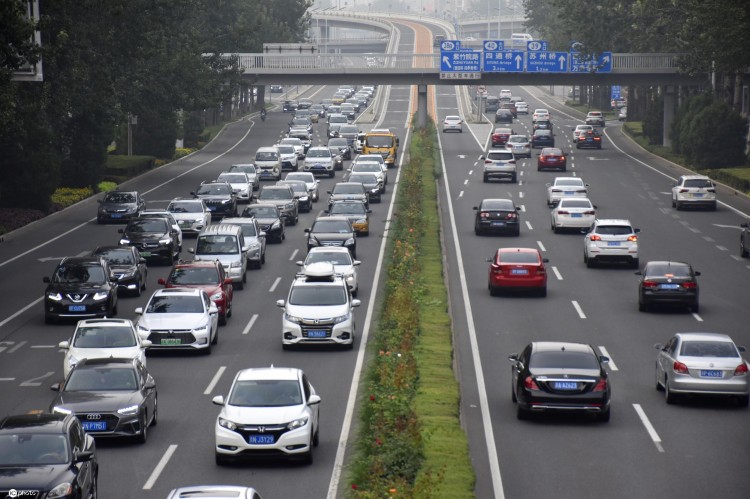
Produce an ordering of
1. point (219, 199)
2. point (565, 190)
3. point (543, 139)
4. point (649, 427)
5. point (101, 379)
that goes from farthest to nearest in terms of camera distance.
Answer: point (543, 139) → point (565, 190) → point (219, 199) → point (649, 427) → point (101, 379)

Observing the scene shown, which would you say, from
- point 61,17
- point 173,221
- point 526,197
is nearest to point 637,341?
point 173,221

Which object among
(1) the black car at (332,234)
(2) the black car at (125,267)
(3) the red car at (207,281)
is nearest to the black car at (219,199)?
(1) the black car at (332,234)

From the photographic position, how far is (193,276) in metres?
36.7

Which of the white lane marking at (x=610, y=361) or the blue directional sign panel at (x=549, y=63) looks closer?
the white lane marking at (x=610, y=361)

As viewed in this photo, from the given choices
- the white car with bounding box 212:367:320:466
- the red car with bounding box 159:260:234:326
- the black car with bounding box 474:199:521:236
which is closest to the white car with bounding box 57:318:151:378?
the white car with bounding box 212:367:320:466

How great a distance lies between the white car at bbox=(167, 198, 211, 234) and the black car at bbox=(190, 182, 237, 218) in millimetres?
4722

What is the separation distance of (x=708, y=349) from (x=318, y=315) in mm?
9858

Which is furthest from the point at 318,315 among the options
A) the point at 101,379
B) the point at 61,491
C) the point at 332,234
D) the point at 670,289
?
the point at 61,491

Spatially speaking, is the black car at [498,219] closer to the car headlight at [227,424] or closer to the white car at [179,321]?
the white car at [179,321]

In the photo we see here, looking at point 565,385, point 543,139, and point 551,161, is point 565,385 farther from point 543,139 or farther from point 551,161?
point 543,139

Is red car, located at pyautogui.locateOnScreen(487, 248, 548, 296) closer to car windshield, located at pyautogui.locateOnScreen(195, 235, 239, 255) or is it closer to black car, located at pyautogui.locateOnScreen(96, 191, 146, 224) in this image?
car windshield, located at pyautogui.locateOnScreen(195, 235, 239, 255)

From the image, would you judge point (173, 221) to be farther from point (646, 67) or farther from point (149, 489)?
point (646, 67)

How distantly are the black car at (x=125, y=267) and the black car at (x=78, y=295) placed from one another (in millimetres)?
3037

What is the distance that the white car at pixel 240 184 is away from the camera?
6600cm
